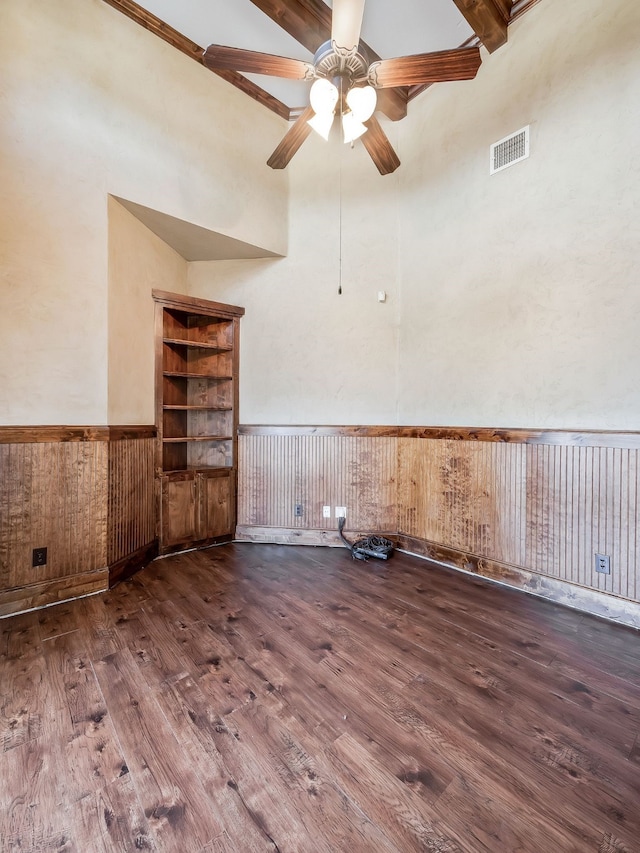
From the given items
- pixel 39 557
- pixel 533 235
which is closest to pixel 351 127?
pixel 533 235

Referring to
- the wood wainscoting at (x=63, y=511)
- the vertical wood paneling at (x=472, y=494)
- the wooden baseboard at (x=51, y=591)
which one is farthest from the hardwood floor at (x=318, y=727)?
the vertical wood paneling at (x=472, y=494)

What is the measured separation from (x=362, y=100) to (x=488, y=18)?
4.95 ft

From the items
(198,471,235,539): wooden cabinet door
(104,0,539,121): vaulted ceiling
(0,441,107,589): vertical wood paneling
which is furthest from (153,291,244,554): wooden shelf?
(104,0,539,121): vaulted ceiling

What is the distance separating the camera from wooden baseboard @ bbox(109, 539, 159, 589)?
9.13ft

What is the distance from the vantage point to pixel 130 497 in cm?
299

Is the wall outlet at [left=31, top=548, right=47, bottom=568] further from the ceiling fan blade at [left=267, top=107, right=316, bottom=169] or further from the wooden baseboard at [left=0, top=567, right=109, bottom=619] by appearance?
the ceiling fan blade at [left=267, top=107, right=316, bottom=169]

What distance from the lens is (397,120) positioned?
363 cm

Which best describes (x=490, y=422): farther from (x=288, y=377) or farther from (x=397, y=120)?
(x=397, y=120)

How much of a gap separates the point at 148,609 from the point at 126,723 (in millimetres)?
984

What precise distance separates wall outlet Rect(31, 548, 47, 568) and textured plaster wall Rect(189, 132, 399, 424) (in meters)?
2.02

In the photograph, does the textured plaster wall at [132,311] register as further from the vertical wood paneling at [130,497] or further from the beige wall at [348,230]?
the vertical wood paneling at [130,497]

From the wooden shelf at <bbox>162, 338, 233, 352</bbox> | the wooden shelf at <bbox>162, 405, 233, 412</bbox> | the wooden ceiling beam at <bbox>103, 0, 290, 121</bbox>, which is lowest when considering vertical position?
the wooden shelf at <bbox>162, 405, 233, 412</bbox>

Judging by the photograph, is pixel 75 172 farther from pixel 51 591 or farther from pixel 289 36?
pixel 51 591

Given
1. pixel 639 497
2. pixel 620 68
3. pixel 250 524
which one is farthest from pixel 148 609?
pixel 620 68
